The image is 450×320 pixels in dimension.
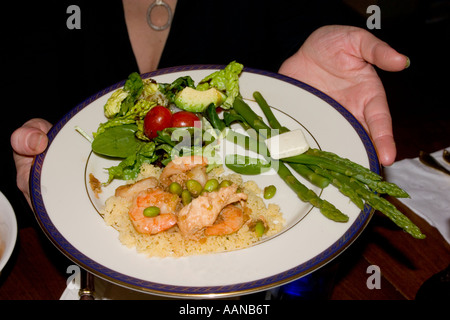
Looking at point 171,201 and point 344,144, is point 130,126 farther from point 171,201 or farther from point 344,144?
point 344,144

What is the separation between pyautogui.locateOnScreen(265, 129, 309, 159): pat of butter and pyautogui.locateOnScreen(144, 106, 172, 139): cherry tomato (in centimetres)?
69

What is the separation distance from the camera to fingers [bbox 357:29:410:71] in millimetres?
2549

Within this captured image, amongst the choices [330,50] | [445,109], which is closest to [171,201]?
[330,50]

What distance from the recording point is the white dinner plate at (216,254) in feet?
6.14

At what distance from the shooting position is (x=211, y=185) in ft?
7.88

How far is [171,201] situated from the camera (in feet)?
7.50

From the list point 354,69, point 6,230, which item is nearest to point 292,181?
point 354,69

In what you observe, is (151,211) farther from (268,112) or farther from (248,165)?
(268,112)

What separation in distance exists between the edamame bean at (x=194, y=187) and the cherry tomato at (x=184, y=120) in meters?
0.51

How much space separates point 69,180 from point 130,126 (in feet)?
2.02

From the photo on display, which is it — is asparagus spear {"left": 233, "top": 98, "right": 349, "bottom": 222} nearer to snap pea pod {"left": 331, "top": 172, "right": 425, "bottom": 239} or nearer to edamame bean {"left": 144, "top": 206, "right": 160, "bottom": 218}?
snap pea pod {"left": 331, "top": 172, "right": 425, "bottom": 239}

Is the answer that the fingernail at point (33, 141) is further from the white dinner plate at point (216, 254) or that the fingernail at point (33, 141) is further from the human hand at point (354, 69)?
the human hand at point (354, 69)

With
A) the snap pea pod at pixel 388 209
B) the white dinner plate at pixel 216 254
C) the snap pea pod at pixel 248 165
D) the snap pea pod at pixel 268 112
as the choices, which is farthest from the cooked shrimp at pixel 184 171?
the snap pea pod at pixel 388 209

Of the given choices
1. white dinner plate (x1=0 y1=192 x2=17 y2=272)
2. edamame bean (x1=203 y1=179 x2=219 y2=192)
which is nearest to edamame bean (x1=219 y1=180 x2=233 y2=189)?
edamame bean (x1=203 y1=179 x2=219 y2=192)
